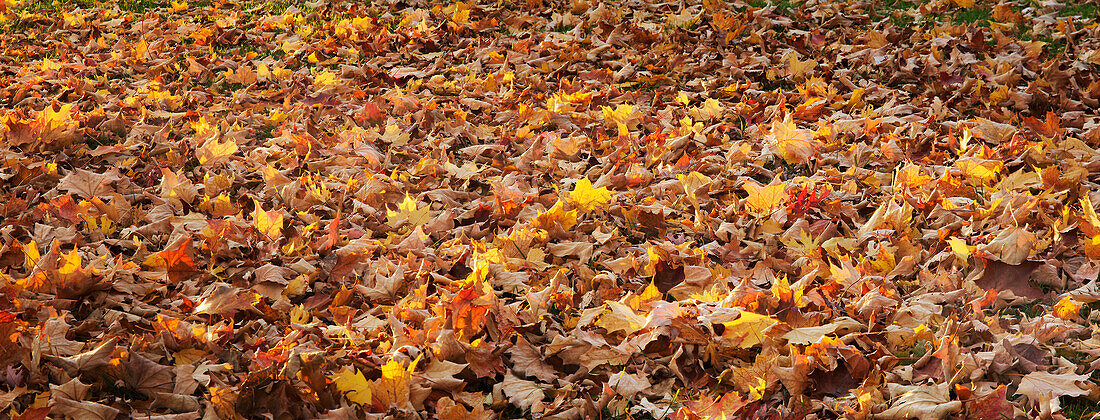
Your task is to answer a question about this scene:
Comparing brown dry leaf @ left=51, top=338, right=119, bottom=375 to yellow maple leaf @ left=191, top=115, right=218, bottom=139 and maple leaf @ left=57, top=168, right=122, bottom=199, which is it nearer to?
maple leaf @ left=57, top=168, right=122, bottom=199

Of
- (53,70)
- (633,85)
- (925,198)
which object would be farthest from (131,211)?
(925,198)

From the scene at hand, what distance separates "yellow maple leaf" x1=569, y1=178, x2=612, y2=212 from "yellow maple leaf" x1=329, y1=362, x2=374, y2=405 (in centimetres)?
141

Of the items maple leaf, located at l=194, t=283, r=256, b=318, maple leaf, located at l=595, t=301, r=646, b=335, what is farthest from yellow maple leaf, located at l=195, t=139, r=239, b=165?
maple leaf, located at l=595, t=301, r=646, b=335

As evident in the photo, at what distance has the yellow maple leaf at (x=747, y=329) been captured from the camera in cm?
236

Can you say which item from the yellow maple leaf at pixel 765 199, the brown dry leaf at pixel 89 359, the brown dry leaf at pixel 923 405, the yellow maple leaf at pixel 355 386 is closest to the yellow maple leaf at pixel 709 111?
the yellow maple leaf at pixel 765 199

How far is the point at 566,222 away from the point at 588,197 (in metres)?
0.21

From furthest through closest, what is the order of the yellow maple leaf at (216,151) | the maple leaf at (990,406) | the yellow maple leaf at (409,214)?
the yellow maple leaf at (216,151)
the yellow maple leaf at (409,214)
the maple leaf at (990,406)

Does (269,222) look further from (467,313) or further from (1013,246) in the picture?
(1013,246)

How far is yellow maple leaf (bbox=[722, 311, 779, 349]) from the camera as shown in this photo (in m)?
2.36

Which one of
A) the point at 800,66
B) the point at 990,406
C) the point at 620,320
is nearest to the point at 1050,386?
the point at 990,406

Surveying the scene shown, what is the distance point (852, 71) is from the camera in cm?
486

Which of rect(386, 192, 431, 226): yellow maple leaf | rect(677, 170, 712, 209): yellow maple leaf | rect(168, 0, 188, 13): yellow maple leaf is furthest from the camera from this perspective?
rect(168, 0, 188, 13): yellow maple leaf

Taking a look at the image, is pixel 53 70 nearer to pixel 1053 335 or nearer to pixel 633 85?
pixel 633 85

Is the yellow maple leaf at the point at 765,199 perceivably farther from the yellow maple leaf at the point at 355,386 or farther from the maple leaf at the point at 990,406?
the yellow maple leaf at the point at 355,386
